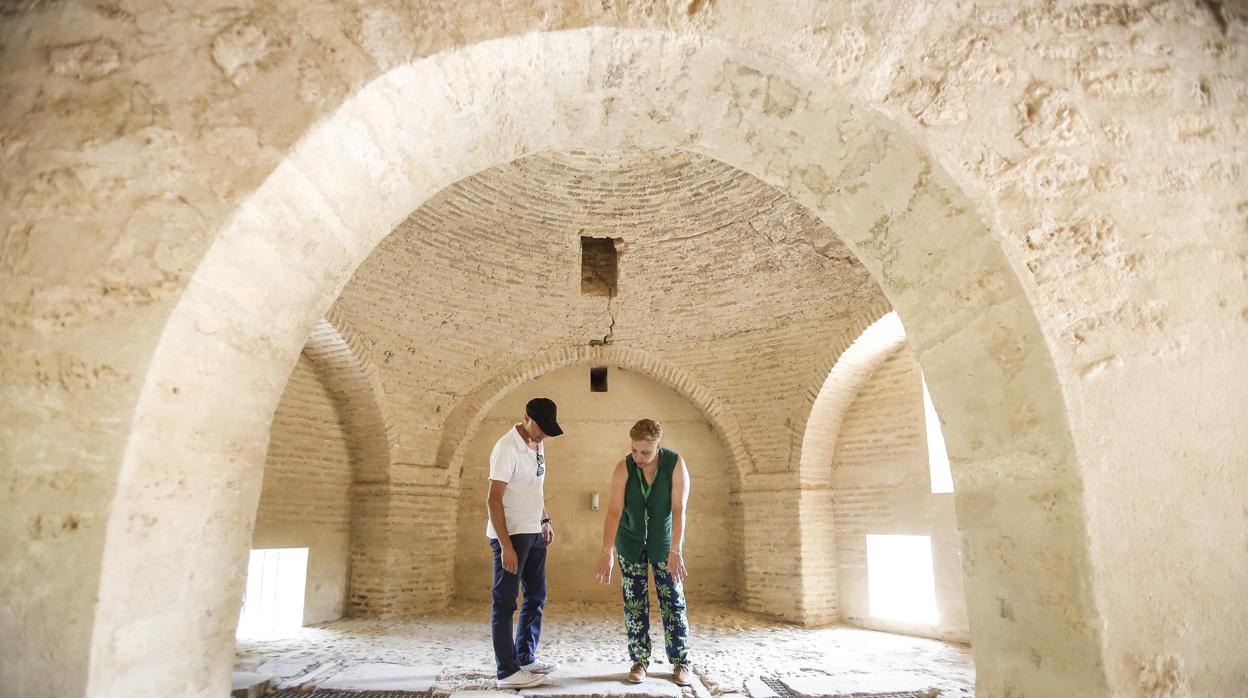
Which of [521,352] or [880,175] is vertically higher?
[521,352]

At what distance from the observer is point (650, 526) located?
166 inches

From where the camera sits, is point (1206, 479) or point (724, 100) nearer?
point (1206, 479)

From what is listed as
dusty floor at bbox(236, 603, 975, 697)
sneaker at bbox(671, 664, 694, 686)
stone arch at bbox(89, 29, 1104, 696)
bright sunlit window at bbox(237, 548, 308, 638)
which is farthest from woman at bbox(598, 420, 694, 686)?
bright sunlit window at bbox(237, 548, 308, 638)

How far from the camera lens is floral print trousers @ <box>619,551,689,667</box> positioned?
4176 mm

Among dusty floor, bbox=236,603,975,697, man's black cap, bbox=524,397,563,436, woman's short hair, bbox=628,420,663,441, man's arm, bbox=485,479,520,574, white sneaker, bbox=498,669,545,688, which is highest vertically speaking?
man's black cap, bbox=524,397,563,436

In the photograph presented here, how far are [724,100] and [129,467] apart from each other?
1910 millimetres

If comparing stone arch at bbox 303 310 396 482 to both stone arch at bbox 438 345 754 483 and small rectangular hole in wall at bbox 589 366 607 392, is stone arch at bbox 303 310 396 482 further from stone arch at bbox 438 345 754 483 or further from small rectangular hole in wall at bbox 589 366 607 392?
small rectangular hole in wall at bbox 589 366 607 392

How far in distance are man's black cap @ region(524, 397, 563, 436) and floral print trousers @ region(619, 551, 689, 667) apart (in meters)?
0.93

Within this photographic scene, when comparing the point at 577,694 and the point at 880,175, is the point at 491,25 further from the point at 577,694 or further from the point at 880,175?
the point at 577,694

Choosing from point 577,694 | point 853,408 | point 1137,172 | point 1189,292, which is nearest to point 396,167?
point 1137,172

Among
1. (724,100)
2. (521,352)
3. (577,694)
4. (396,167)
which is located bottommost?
(577,694)

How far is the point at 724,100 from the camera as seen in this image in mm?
2211

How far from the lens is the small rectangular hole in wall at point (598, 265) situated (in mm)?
8656

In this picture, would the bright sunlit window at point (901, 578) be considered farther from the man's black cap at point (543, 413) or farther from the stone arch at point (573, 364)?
the man's black cap at point (543, 413)
